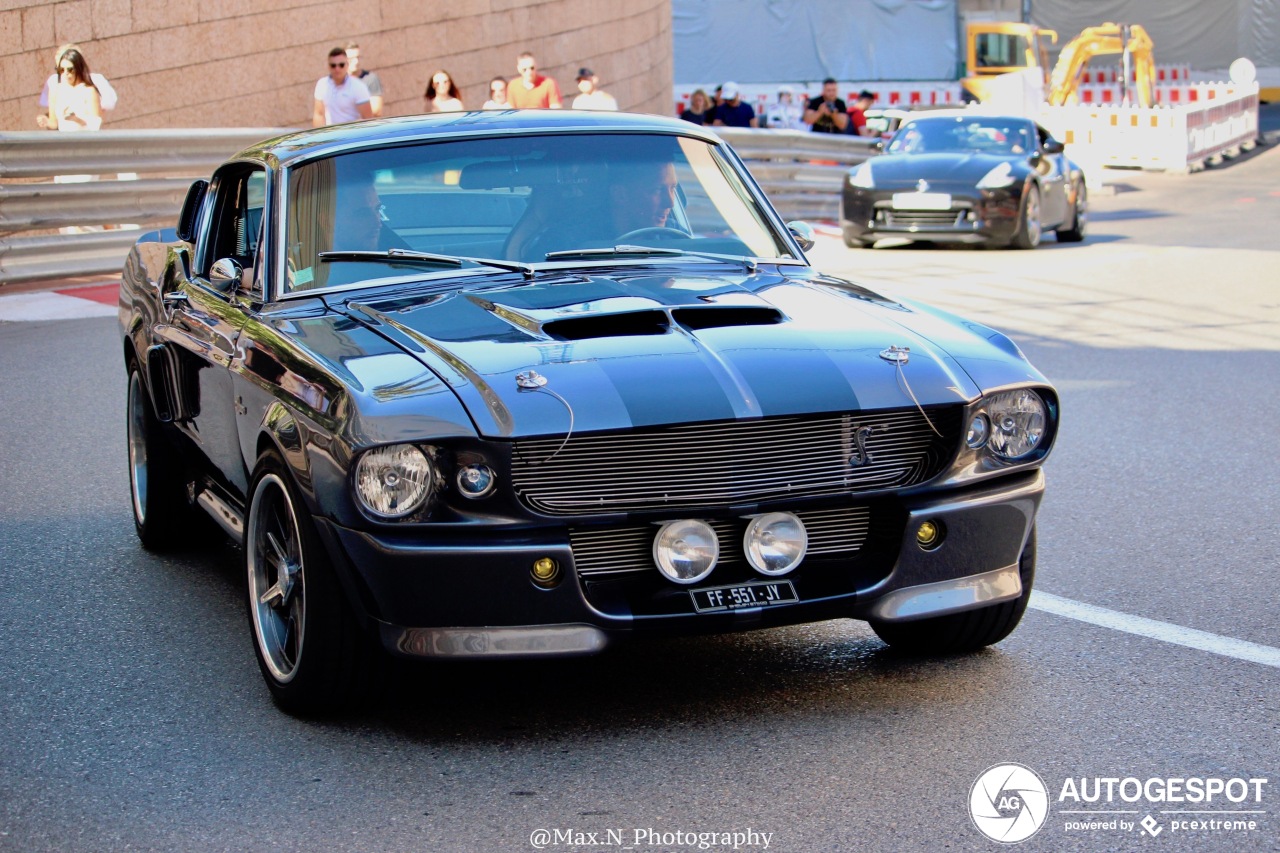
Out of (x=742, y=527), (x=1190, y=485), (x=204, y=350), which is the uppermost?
(x=204, y=350)

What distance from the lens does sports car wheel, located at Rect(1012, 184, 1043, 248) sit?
58.2 ft

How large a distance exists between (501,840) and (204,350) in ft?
7.67

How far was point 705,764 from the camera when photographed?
3.99 meters

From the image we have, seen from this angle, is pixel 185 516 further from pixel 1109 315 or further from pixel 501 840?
pixel 1109 315

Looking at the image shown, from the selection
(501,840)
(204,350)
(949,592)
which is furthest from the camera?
(204,350)

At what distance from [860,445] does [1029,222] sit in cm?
1424

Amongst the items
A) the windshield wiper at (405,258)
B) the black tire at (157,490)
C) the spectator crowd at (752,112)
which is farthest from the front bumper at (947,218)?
the windshield wiper at (405,258)

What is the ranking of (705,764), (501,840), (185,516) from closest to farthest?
(501,840)
(705,764)
(185,516)

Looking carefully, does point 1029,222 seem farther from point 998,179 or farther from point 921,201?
point 921,201

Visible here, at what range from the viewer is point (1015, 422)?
4.43m

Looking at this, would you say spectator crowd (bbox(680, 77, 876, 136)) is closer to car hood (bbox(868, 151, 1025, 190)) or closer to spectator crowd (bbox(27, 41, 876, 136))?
spectator crowd (bbox(27, 41, 876, 136))

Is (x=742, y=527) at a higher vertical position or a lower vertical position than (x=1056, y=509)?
higher

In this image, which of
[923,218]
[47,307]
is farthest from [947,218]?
[47,307]

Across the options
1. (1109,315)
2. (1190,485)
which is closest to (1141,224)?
(1109,315)
